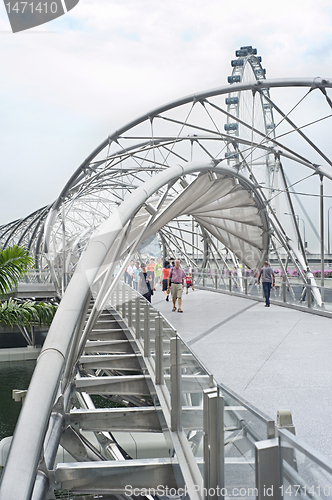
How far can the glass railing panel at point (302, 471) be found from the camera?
2045 mm

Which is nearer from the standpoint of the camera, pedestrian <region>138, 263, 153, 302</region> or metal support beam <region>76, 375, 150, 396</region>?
metal support beam <region>76, 375, 150, 396</region>

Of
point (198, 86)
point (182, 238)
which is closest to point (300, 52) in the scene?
point (198, 86)

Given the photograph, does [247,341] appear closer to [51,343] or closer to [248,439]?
[51,343]

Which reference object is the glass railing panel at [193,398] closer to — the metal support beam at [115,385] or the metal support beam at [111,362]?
the metal support beam at [115,385]

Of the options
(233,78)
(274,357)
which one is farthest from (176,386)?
(233,78)

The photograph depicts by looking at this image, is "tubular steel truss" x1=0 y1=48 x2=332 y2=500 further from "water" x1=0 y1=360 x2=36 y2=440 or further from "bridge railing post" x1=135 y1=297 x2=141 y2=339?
"water" x1=0 y1=360 x2=36 y2=440

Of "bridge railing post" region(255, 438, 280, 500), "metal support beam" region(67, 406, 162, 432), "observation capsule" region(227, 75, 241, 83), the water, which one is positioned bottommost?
the water

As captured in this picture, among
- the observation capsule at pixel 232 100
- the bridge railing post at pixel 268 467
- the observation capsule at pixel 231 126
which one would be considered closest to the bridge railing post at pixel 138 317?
the bridge railing post at pixel 268 467

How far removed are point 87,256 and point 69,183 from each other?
65.5 feet

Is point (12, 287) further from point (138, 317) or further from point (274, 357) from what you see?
point (274, 357)

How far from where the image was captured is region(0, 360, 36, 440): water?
716 inches

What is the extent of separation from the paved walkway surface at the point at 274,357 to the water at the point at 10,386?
292 inches

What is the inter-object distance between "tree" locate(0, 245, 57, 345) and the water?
8.35 ft

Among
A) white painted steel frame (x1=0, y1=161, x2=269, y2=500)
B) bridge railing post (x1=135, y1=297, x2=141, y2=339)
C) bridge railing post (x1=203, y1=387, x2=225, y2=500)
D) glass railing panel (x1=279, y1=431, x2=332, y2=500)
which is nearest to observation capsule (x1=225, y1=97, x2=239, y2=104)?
white painted steel frame (x1=0, y1=161, x2=269, y2=500)
